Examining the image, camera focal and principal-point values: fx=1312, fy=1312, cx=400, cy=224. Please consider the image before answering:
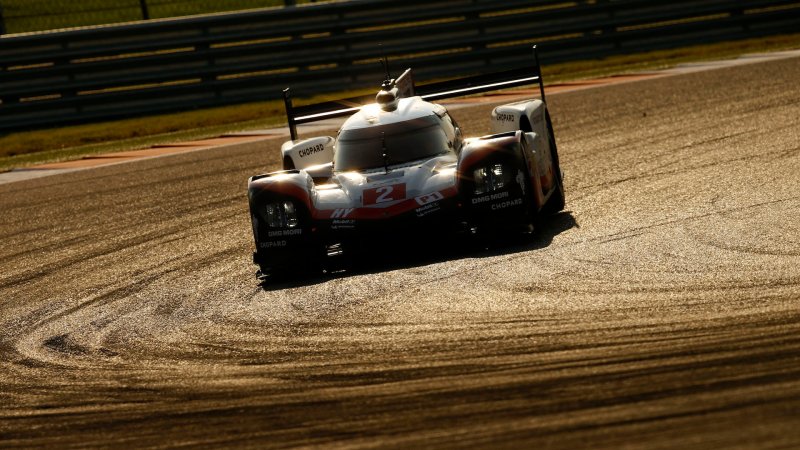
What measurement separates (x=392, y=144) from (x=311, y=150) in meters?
1.61

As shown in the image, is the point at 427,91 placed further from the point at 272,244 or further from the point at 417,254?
the point at 272,244

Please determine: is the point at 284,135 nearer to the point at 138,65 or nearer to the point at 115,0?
the point at 138,65

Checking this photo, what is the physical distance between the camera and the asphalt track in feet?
18.2

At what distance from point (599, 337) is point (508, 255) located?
2787 millimetres

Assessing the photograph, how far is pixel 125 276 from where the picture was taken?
1076 centimetres

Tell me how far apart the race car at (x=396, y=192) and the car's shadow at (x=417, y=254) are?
3.3 inches

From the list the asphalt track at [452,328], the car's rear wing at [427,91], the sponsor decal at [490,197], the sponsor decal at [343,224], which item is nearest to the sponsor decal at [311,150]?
the car's rear wing at [427,91]

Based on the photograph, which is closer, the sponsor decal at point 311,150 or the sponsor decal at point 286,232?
the sponsor decal at point 286,232

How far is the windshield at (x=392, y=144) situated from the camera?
10773 mm

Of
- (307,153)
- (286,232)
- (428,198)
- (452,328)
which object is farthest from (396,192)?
(452,328)

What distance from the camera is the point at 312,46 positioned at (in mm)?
23016

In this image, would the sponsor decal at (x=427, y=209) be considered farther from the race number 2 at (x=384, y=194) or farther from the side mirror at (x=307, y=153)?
the side mirror at (x=307, y=153)

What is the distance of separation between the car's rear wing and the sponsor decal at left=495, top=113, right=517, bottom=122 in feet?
0.84

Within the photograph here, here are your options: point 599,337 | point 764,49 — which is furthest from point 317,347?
point 764,49
